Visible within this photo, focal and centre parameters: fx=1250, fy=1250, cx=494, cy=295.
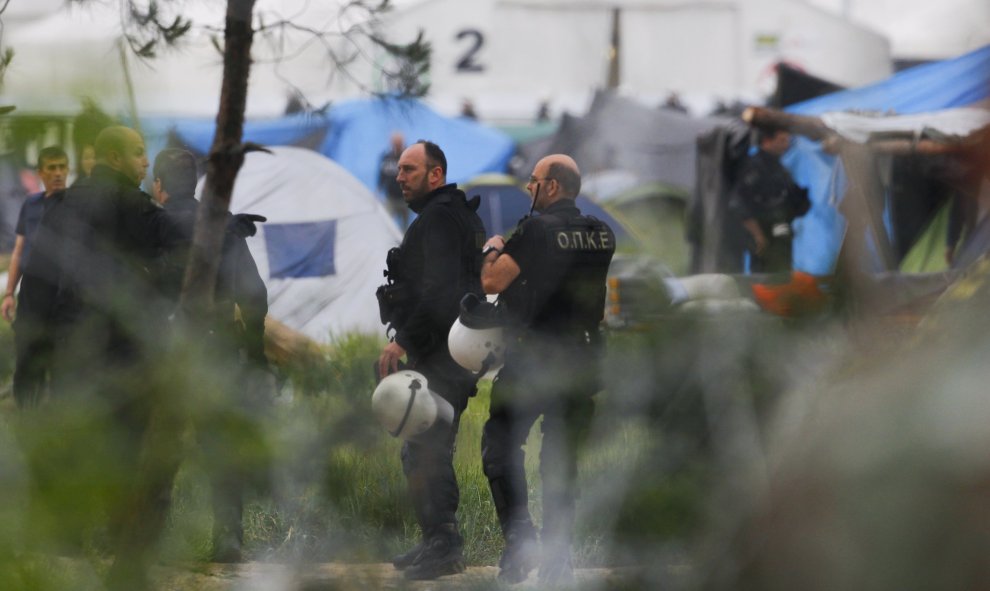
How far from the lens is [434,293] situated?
1.34m

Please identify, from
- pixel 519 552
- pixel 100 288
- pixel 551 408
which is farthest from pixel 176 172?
pixel 519 552

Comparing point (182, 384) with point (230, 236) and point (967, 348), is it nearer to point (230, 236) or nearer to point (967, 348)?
point (230, 236)

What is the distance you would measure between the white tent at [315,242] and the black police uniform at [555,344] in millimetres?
138

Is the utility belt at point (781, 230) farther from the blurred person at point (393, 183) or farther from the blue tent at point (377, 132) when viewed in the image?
the blurred person at point (393, 183)

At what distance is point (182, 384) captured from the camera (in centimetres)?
87

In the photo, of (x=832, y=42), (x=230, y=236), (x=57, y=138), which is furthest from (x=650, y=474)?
(x=230, y=236)

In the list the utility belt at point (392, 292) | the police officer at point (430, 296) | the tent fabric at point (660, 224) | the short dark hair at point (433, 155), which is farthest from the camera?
the short dark hair at point (433, 155)

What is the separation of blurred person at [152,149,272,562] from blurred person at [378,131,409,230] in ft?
1.29

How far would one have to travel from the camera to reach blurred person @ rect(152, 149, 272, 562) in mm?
822

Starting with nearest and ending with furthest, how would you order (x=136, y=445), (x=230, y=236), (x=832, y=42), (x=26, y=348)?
(x=832, y=42)
(x=136, y=445)
(x=26, y=348)
(x=230, y=236)

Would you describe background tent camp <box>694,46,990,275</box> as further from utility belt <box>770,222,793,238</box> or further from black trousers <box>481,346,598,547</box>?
black trousers <box>481,346,598,547</box>

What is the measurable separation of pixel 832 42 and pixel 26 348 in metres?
0.65

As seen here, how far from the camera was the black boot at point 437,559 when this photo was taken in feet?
3.17

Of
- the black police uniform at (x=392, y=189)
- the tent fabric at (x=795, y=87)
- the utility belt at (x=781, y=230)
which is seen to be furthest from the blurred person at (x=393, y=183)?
the utility belt at (x=781, y=230)
